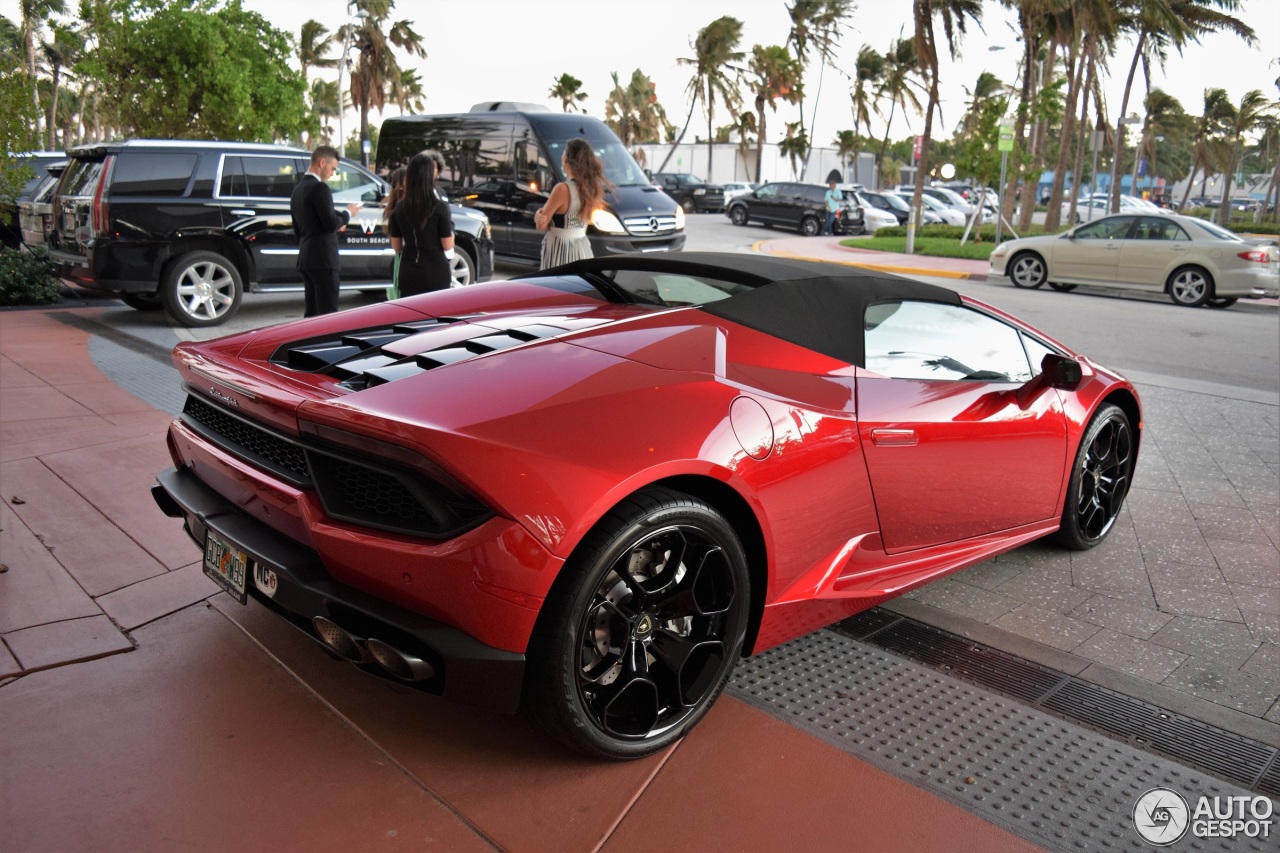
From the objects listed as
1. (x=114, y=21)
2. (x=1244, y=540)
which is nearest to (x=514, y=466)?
(x=1244, y=540)

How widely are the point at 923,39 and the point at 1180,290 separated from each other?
12562mm

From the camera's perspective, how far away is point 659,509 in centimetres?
240

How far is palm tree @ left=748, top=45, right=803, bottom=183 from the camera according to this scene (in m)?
61.0

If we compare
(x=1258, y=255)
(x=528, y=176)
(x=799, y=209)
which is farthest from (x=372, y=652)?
(x=799, y=209)

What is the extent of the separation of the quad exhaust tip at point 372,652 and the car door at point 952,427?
1.52 meters

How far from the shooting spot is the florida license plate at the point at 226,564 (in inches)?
105

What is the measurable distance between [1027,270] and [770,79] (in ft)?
164

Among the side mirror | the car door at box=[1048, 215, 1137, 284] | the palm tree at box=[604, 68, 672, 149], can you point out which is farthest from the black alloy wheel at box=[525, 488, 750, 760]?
the palm tree at box=[604, 68, 672, 149]

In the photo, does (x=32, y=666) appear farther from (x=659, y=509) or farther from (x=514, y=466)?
(x=659, y=509)

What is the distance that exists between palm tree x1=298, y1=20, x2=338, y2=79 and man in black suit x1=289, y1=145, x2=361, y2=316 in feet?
206

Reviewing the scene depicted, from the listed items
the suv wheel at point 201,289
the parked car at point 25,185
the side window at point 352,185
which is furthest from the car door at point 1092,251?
the parked car at point 25,185

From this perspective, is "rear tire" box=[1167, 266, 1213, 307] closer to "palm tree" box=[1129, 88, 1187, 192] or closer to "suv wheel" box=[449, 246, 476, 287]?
"suv wheel" box=[449, 246, 476, 287]

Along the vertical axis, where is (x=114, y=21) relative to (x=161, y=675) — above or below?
above

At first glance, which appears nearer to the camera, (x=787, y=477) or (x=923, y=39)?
(x=787, y=477)
